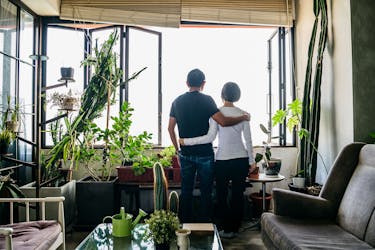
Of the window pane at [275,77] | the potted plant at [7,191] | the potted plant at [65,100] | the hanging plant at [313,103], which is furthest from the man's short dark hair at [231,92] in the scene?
the potted plant at [7,191]

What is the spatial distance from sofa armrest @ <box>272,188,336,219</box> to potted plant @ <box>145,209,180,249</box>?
0.96 meters

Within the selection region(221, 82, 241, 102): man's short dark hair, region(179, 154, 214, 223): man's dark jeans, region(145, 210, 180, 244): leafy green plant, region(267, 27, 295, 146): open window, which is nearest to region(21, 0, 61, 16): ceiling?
region(221, 82, 241, 102): man's short dark hair

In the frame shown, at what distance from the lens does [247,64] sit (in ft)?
13.8

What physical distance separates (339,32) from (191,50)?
1788mm

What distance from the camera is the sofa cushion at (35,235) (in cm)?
183

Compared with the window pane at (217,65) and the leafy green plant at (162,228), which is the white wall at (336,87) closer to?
the window pane at (217,65)

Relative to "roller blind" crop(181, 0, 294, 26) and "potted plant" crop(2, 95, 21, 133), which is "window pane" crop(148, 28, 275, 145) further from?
"potted plant" crop(2, 95, 21, 133)

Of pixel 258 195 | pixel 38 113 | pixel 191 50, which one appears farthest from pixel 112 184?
pixel 191 50

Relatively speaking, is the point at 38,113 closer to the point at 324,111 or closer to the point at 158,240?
the point at 158,240

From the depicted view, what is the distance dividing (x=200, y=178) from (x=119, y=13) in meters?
2.38

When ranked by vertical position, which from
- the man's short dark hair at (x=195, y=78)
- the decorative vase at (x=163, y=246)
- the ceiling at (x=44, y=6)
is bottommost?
the decorative vase at (x=163, y=246)

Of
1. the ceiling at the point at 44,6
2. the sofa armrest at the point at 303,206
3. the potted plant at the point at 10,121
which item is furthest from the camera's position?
the ceiling at the point at 44,6

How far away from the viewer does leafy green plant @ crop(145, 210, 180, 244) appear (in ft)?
5.54

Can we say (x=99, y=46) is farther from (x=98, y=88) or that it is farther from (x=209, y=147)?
(x=209, y=147)
